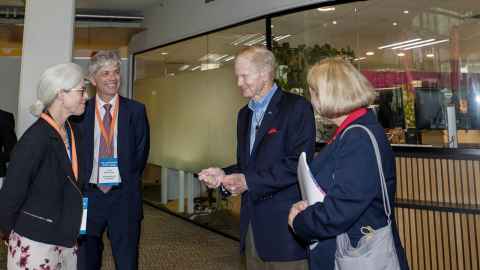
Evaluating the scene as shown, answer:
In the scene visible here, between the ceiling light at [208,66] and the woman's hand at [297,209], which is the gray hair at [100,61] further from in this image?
the ceiling light at [208,66]

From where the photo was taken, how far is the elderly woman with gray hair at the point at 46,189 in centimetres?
161

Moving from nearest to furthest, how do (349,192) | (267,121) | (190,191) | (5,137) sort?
1. (349,192)
2. (267,121)
3. (5,137)
4. (190,191)

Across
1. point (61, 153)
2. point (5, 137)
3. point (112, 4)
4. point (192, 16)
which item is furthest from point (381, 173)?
point (112, 4)

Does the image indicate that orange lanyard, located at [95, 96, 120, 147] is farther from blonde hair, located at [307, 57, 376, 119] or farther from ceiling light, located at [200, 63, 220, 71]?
ceiling light, located at [200, 63, 220, 71]

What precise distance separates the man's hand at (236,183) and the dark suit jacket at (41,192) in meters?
0.71

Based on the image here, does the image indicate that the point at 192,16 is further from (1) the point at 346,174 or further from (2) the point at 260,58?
(1) the point at 346,174

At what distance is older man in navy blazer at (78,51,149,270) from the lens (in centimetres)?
229

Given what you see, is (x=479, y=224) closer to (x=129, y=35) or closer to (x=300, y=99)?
(x=300, y=99)

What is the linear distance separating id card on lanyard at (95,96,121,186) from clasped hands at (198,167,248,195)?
0.70 metres

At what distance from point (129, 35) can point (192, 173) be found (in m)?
4.02

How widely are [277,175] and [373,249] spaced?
0.58 m

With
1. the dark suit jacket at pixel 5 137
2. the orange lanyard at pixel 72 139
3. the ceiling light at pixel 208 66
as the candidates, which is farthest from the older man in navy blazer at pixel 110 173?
the ceiling light at pixel 208 66

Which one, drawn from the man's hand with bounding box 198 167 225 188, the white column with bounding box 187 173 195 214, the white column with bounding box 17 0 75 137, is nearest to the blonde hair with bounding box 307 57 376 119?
the man's hand with bounding box 198 167 225 188

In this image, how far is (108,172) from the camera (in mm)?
2293
